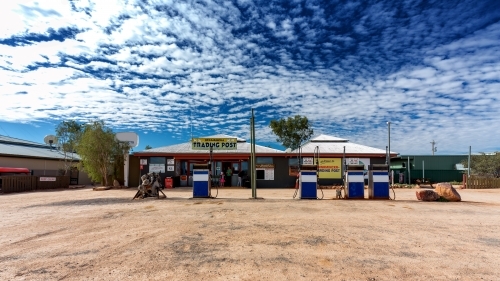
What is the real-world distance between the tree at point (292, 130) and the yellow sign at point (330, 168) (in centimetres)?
1315

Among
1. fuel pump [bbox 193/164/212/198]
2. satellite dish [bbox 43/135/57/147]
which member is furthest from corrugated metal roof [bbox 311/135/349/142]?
satellite dish [bbox 43/135/57/147]

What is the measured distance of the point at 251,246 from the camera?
614 cm

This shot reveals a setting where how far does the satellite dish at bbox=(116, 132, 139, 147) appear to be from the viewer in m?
26.7

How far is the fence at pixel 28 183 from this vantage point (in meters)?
21.2

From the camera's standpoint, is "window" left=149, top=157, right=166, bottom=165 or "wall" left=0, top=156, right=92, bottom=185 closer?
"window" left=149, top=157, right=166, bottom=165

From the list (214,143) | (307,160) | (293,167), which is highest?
(214,143)

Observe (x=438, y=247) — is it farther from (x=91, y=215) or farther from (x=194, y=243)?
(x=91, y=215)

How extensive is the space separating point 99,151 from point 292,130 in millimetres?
21835

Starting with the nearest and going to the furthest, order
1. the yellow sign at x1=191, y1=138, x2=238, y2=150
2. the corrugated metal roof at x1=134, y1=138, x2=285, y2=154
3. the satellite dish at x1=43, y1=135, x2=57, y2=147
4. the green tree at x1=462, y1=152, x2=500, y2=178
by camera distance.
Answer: the yellow sign at x1=191, y1=138, x2=238, y2=150, the corrugated metal roof at x1=134, y1=138, x2=285, y2=154, the satellite dish at x1=43, y1=135, x2=57, y2=147, the green tree at x1=462, y1=152, x2=500, y2=178

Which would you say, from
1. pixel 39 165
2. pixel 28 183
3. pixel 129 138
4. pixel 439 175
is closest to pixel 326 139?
pixel 439 175

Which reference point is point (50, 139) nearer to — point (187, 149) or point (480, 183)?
point (187, 149)

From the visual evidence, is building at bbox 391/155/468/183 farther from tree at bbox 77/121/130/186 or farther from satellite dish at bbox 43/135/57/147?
satellite dish at bbox 43/135/57/147

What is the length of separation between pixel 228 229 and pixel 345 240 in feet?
Result: 9.01

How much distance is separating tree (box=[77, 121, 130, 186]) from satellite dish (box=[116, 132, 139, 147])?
0.49m
